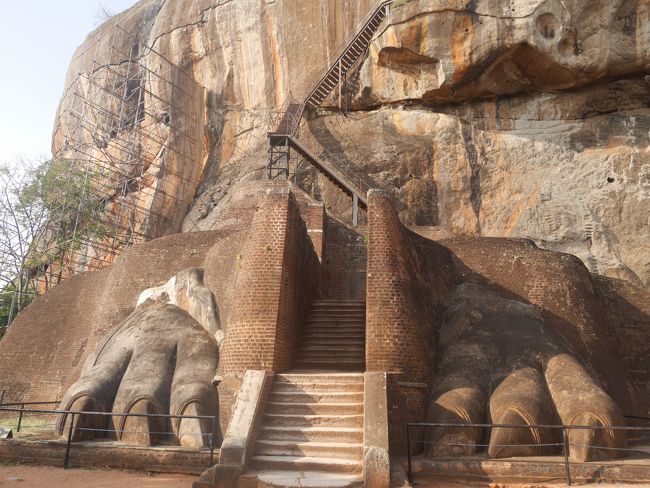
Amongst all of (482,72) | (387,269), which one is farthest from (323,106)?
(387,269)

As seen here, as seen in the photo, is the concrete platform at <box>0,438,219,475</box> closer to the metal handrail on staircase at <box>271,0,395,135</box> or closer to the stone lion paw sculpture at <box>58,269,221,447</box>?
the stone lion paw sculpture at <box>58,269,221,447</box>

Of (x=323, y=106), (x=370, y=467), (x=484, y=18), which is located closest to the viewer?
(x=370, y=467)

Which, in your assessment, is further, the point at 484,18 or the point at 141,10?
the point at 141,10

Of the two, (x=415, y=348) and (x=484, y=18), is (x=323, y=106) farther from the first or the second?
(x=415, y=348)

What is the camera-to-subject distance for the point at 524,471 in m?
7.57

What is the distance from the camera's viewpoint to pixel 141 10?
113ft

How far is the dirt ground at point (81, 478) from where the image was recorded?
7160 millimetres

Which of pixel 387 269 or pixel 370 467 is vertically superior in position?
pixel 387 269

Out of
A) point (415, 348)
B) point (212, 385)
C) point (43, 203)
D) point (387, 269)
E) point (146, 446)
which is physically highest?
point (43, 203)

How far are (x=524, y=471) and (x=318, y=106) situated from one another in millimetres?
20847

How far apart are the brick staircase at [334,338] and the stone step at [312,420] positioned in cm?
200

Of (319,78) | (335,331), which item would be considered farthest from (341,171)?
(335,331)

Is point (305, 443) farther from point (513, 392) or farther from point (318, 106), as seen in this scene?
point (318, 106)

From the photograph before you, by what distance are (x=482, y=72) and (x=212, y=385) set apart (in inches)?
698
